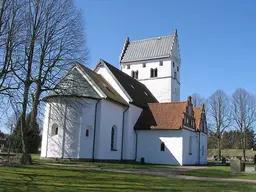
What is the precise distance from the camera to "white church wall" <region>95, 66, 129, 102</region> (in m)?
35.0

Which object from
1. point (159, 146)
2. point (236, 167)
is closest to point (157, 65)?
point (159, 146)

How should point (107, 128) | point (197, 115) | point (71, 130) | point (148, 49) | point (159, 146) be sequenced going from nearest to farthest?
1. point (71, 130)
2. point (107, 128)
3. point (159, 146)
4. point (197, 115)
5. point (148, 49)

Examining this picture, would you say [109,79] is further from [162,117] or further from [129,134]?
[162,117]

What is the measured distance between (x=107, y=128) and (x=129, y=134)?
13.9 ft

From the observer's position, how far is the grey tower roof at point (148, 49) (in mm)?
47497

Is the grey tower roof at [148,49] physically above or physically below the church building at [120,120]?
above

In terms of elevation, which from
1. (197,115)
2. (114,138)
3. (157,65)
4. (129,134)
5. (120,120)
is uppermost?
(157,65)

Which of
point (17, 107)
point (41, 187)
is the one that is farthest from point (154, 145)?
point (41, 187)

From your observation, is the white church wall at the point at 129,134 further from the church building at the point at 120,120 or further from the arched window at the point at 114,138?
the arched window at the point at 114,138

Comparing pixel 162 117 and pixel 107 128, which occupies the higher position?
pixel 162 117

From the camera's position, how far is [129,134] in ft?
112

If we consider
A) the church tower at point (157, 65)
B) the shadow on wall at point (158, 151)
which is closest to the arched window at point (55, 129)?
the shadow on wall at point (158, 151)

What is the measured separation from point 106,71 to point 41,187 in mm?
26709

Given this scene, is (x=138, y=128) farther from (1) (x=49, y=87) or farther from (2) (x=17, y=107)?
(2) (x=17, y=107)
